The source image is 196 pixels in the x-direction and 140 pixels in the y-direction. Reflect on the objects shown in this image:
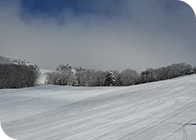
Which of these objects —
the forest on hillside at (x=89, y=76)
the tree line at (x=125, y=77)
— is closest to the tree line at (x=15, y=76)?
the forest on hillside at (x=89, y=76)

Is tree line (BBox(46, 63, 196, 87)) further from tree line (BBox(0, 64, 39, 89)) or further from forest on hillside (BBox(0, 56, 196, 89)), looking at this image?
tree line (BBox(0, 64, 39, 89))

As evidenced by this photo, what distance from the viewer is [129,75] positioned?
53.3 m

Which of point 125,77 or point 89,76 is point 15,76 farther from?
point 89,76

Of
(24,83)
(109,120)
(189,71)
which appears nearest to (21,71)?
(24,83)

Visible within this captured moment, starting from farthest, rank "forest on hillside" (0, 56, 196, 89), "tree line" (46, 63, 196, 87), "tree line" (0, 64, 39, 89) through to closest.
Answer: "tree line" (46, 63, 196, 87), "forest on hillside" (0, 56, 196, 89), "tree line" (0, 64, 39, 89)

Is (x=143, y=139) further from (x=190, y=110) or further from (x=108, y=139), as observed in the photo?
(x=190, y=110)

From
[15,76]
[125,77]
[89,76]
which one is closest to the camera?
[15,76]

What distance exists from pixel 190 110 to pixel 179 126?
1.88m

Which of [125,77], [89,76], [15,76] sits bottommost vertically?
[15,76]

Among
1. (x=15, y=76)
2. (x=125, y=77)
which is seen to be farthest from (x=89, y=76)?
(x=15, y=76)

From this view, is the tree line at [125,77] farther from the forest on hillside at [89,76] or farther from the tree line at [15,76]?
the tree line at [15,76]

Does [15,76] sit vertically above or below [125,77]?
below

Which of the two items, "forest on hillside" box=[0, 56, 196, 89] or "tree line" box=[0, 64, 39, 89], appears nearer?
"tree line" box=[0, 64, 39, 89]

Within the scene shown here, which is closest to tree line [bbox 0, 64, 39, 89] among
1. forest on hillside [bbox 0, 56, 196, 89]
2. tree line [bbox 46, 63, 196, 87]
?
forest on hillside [bbox 0, 56, 196, 89]
